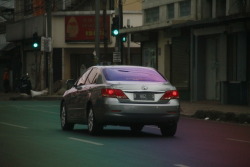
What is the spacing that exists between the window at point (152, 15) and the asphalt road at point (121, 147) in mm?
25172

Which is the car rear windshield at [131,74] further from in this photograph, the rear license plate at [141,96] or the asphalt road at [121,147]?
the asphalt road at [121,147]

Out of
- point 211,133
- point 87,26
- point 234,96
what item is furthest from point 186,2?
point 211,133

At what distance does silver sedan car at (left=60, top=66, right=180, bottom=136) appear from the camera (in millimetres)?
16656

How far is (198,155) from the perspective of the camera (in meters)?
13.2

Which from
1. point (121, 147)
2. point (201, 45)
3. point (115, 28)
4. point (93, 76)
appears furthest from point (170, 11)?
point (121, 147)

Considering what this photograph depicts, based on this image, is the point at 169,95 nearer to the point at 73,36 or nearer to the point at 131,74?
the point at 131,74

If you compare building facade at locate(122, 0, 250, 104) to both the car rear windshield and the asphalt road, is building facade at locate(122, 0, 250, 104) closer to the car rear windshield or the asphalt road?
the asphalt road

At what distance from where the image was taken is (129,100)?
1672 centimetres

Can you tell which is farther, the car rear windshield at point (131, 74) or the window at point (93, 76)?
the window at point (93, 76)

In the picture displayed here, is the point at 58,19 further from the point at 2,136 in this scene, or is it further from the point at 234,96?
the point at 2,136

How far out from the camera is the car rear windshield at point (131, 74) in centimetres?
1734

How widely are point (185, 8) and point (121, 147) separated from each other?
27593mm

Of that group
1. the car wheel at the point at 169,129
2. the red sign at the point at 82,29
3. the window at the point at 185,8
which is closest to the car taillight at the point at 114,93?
the car wheel at the point at 169,129

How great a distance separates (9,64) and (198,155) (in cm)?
5884
